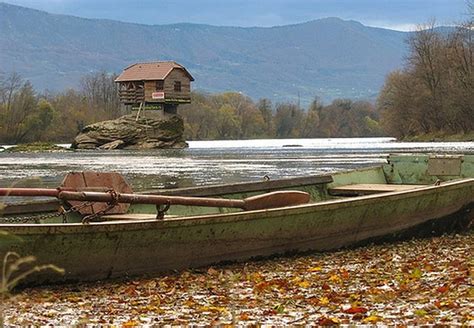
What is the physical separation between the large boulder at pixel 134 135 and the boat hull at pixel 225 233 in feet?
231

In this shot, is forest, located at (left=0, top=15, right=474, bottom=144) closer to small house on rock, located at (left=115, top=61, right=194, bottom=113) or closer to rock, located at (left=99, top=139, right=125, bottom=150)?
rock, located at (left=99, top=139, right=125, bottom=150)

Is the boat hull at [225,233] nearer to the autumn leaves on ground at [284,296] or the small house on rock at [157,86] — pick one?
the autumn leaves on ground at [284,296]

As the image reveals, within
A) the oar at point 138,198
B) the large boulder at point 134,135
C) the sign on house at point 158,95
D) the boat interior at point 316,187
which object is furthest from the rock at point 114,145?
the oar at point 138,198

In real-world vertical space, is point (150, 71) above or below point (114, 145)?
above

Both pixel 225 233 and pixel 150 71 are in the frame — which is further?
pixel 150 71

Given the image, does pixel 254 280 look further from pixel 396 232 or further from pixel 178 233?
pixel 396 232

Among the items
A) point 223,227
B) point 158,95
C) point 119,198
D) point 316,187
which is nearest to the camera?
point 119,198

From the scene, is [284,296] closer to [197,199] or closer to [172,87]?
[197,199]

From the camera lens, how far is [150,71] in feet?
271

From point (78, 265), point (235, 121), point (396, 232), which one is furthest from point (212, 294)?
point (235, 121)

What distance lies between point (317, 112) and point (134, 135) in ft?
309

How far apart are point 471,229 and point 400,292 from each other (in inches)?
233

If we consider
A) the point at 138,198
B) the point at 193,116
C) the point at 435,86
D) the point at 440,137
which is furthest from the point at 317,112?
the point at 138,198

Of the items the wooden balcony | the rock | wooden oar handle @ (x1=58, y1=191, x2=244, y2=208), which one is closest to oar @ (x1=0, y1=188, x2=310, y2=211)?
wooden oar handle @ (x1=58, y1=191, x2=244, y2=208)
